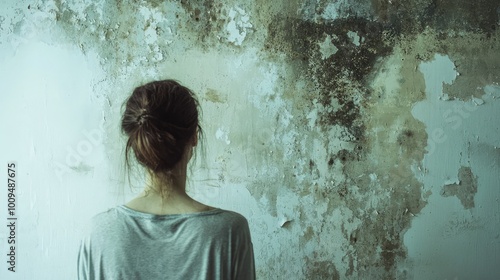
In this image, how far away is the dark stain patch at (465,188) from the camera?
256cm

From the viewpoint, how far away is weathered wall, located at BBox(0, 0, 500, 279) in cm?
256

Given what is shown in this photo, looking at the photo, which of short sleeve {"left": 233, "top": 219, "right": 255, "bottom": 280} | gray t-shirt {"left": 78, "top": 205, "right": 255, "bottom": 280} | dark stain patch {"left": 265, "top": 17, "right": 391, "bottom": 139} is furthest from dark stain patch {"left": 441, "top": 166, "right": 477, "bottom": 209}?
gray t-shirt {"left": 78, "top": 205, "right": 255, "bottom": 280}

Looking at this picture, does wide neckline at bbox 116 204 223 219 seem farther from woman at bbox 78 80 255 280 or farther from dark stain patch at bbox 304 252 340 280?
dark stain patch at bbox 304 252 340 280

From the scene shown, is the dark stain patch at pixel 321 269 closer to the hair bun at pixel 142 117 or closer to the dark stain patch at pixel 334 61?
the dark stain patch at pixel 334 61

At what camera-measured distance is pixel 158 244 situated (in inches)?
47.4

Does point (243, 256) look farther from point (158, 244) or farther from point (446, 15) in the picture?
point (446, 15)

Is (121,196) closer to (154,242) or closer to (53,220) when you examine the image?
(53,220)

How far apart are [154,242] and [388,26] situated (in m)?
1.91

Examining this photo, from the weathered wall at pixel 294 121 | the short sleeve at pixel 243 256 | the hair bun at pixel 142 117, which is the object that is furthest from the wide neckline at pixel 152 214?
the weathered wall at pixel 294 121

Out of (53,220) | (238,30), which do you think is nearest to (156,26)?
(238,30)

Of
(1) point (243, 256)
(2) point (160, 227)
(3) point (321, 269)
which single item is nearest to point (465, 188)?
(3) point (321, 269)

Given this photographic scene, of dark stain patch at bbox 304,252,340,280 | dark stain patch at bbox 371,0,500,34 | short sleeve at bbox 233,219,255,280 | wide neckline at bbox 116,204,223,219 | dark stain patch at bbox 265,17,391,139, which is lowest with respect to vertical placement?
dark stain patch at bbox 304,252,340,280

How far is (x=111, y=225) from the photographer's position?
1219 mm

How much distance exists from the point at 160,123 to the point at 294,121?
1.48m
